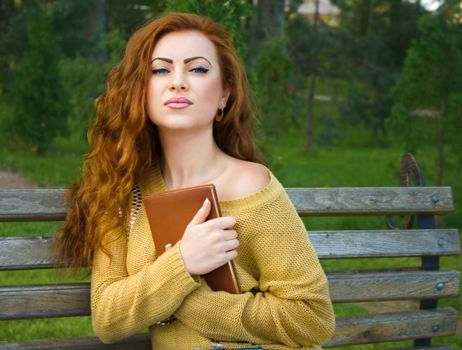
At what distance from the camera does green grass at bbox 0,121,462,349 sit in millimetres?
4906

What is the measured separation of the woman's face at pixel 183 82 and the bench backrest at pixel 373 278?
626 millimetres

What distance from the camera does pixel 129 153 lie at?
95.7 inches

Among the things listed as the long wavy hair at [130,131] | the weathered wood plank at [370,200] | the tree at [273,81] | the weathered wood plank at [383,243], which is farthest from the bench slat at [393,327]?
the tree at [273,81]

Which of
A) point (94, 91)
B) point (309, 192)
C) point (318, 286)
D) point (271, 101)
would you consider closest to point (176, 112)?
point (318, 286)

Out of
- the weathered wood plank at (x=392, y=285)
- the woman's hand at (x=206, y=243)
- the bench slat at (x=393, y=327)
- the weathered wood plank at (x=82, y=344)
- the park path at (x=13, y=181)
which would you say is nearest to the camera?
the woman's hand at (x=206, y=243)

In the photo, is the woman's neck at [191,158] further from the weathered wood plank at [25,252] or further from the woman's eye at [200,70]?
the weathered wood plank at [25,252]

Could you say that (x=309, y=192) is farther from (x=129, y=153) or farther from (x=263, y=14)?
(x=263, y=14)

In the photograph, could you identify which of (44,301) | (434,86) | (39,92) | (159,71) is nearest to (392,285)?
(44,301)

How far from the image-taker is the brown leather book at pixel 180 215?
7.36ft

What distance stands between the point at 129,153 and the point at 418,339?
1.76m

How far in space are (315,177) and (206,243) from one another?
34.9 ft

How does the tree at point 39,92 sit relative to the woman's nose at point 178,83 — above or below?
below

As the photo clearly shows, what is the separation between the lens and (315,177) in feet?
41.9

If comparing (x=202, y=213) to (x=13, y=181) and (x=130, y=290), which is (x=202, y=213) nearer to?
(x=130, y=290)
